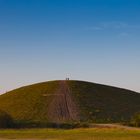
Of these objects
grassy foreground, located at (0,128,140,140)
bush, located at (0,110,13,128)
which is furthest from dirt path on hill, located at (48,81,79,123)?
grassy foreground, located at (0,128,140,140)

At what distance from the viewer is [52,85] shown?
392 feet

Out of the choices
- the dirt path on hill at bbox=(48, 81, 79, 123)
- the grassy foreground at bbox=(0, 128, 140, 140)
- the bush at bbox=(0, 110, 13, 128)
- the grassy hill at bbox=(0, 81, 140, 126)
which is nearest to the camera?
the grassy foreground at bbox=(0, 128, 140, 140)

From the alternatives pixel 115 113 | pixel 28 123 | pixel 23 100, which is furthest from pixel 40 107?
pixel 28 123

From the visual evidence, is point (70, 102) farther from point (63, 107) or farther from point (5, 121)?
point (5, 121)

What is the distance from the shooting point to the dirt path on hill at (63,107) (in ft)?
303

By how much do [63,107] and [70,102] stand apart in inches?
182

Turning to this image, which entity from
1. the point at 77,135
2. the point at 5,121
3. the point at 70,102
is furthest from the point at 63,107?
the point at 77,135

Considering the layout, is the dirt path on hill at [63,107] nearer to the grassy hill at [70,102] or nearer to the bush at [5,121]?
the grassy hill at [70,102]

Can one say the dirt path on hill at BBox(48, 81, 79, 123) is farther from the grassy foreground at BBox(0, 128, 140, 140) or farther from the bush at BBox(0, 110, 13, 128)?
the grassy foreground at BBox(0, 128, 140, 140)

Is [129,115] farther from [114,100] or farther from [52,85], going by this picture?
[52,85]

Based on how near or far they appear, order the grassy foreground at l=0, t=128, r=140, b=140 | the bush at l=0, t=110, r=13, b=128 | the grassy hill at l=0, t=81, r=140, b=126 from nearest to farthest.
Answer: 1. the grassy foreground at l=0, t=128, r=140, b=140
2. the bush at l=0, t=110, r=13, b=128
3. the grassy hill at l=0, t=81, r=140, b=126

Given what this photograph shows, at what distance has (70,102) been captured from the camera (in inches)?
4171

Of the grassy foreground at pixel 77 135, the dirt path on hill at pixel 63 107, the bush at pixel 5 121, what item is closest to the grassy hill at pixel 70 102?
the dirt path on hill at pixel 63 107

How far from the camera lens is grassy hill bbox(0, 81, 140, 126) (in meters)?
93.9
